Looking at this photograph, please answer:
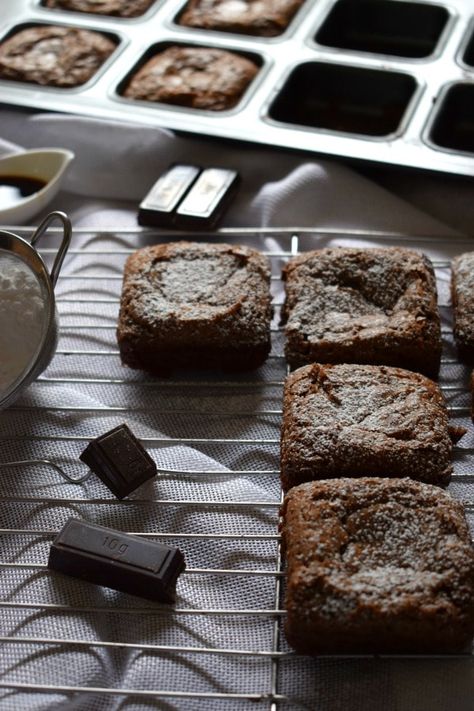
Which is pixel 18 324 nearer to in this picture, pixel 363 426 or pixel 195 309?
pixel 195 309

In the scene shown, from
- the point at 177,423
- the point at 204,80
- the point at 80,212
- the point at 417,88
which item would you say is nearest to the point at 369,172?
the point at 417,88

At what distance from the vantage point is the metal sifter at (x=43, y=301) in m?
1.99

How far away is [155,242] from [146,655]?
1.28m

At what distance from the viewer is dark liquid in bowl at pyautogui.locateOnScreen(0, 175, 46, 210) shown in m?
2.68

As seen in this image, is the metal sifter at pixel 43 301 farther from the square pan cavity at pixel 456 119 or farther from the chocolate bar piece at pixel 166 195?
the square pan cavity at pixel 456 119

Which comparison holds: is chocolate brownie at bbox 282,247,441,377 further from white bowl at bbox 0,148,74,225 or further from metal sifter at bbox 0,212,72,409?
white bowl at bbox 0,148,74,225

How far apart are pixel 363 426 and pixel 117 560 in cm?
57

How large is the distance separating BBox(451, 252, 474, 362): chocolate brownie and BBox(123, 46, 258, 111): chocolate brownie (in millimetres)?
990

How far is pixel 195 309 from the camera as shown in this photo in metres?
2.19

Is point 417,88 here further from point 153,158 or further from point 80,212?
point 80,212

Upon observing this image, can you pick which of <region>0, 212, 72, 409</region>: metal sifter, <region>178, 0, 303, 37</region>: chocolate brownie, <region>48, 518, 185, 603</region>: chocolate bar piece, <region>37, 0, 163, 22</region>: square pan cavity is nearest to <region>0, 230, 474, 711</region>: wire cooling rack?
<region>48, 518, 185, 603</region>: chocolate bar piece

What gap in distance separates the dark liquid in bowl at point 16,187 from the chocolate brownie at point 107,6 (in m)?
0.86

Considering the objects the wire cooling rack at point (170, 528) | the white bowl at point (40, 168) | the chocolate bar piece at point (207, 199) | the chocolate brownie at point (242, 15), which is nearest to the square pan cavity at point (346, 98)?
the chocolate brownie at point (242, 15)

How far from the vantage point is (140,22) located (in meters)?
3.17
